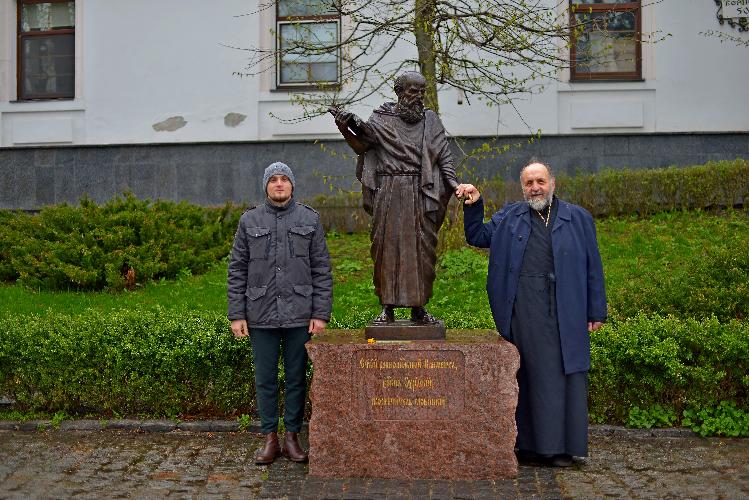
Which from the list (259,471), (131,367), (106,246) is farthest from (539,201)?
(106,246)

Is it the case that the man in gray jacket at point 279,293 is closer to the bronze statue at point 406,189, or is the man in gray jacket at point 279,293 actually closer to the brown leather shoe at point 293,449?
the brown leather shoe at point 293,449

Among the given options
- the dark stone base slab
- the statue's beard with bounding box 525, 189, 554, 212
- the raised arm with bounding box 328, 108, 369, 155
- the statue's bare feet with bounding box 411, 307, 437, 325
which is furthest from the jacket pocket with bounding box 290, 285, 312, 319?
the statue's beard with bounding box 525, 189, 554, 212

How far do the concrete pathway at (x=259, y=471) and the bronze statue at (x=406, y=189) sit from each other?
1173 mm

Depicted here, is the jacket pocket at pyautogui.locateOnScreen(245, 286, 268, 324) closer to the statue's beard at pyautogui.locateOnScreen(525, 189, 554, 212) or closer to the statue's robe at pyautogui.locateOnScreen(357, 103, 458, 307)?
the statue's robe at pyautogui.locateOnScreen(357, 103, 458, 307)

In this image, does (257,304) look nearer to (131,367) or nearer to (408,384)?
(408,384)

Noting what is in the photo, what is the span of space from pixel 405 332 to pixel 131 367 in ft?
8.34

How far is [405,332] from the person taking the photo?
6117mm

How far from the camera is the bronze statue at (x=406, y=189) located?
20.2 feet

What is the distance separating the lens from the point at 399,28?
35.6 ft

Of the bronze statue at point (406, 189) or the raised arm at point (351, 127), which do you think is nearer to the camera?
the raised arm at point (351, 127)

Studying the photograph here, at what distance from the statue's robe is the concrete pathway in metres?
1.29

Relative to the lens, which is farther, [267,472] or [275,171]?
[275,171]

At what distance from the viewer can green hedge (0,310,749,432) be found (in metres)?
7.09

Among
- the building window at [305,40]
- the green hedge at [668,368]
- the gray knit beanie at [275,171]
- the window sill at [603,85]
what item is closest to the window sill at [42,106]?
the building window at [305,40]
